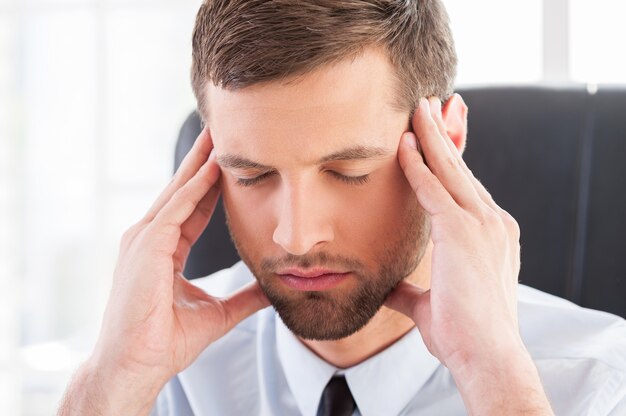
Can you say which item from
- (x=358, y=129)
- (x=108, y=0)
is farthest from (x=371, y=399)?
(x=108, y=0)

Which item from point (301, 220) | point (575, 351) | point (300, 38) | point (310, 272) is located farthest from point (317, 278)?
point (575, 351)

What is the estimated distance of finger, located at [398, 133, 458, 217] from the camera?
1.23 meters

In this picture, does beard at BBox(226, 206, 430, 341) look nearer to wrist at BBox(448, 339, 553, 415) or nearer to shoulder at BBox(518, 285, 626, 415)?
wrist at BBox(448, 339, 553, 415)

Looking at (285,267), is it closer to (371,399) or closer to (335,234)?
(335,234)

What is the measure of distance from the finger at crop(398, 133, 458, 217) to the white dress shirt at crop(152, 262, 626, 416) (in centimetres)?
30

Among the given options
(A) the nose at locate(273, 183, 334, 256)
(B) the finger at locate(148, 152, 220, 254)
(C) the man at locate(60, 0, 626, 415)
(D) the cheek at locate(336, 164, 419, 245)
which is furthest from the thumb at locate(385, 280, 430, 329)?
(B) the finger at locate(148, 152, 220, 254)

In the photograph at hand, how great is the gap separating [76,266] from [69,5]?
97 cm

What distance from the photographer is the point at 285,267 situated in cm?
125

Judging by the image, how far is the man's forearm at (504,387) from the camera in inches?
44.3

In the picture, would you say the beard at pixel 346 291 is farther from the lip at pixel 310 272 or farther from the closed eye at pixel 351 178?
the closed eye at pixel 351 178

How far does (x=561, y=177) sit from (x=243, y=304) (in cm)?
66

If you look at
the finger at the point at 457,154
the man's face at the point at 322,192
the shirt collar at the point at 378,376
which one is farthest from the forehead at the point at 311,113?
the shirt collar at the point at 378,376

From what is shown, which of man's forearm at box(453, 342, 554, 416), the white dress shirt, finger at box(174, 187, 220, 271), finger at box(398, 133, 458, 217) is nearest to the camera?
man's forearm at box(453, 342, 554, 416)

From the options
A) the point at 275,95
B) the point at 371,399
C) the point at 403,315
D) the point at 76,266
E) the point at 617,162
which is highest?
the point at 275,95
